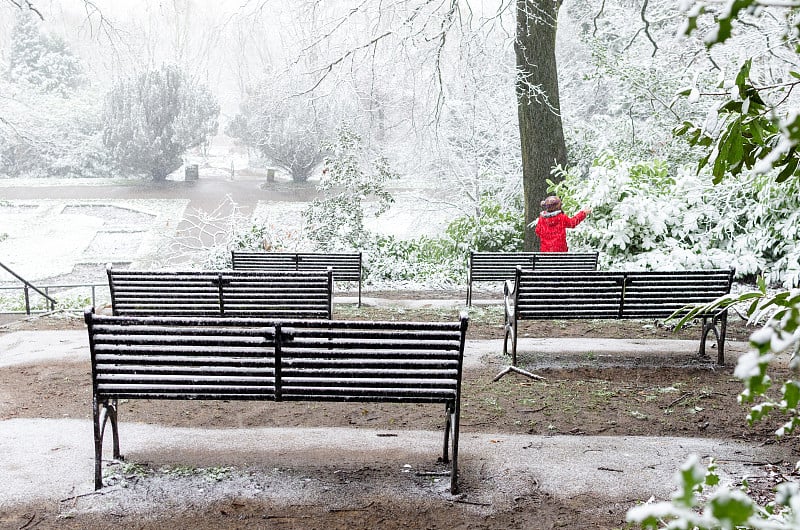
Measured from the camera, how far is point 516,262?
33.3ft

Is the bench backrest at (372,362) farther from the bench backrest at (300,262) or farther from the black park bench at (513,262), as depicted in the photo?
the bench backrest at (300,262)

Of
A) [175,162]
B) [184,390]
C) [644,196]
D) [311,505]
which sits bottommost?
[311,505]

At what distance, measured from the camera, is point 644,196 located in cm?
1158

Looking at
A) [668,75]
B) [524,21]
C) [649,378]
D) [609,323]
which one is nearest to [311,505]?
[649,378]

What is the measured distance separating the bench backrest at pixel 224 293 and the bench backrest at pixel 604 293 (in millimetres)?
2040

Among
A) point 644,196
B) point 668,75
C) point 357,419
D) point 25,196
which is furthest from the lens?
point 25,196

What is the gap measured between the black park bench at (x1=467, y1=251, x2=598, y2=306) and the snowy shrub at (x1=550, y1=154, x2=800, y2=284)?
5.53ft

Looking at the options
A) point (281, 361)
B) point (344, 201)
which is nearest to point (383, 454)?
point (281, 361)

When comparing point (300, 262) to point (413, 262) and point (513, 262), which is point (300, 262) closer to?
point (513, 262)

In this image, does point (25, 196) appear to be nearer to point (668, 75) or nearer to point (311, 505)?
point (668, 75)

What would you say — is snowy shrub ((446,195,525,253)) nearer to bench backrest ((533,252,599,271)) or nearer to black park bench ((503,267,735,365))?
bench backrest ((533,252,599,271))

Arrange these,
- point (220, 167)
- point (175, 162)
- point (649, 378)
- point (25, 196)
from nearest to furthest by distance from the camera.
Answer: point (649, 378) < point (25, 196) < point (175, 162) < point (220, 167)

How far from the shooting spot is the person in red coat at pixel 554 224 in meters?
10.5

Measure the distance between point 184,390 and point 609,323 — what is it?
601cm
